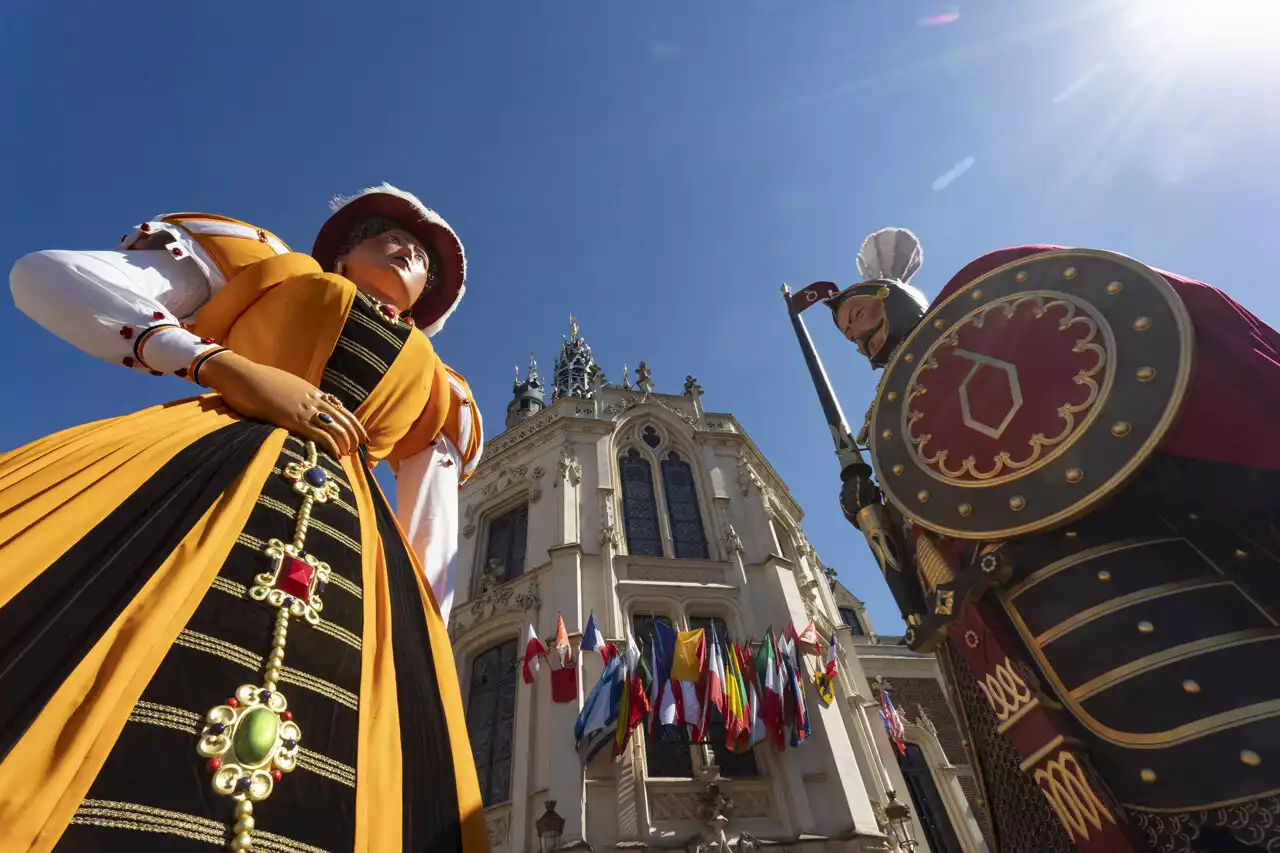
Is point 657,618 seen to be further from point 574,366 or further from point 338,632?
point 574,366

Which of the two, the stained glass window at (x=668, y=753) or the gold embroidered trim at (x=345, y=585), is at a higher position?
the stained glass window at (x=668, y=753)

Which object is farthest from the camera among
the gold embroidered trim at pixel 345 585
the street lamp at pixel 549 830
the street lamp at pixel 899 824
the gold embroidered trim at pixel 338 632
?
the street lamp at pixel 899 824

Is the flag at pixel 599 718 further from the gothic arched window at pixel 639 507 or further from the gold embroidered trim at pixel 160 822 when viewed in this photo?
the gold embroidered trim at pixel 160 822

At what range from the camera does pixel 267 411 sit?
1.68 m

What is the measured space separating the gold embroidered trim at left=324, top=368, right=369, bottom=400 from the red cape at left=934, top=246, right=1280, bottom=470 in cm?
257

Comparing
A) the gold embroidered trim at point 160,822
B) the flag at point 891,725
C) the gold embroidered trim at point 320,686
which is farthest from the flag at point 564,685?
the gold embroidered trim at point 160,822

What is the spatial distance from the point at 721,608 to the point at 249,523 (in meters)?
12.5

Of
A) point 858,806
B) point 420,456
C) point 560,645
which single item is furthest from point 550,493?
point 420,456

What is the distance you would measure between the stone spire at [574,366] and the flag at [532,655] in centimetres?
1825

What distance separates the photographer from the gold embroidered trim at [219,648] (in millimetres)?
1079

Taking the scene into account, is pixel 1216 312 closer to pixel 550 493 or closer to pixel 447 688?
pixel 447 688

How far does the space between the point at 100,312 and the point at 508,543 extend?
45.5ft

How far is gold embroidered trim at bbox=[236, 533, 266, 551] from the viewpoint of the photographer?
4.29 feet

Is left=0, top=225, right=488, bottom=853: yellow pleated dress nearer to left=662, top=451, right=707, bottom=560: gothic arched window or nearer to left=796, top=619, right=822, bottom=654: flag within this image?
left=796, top=619, right=822, bottom=654: flag
